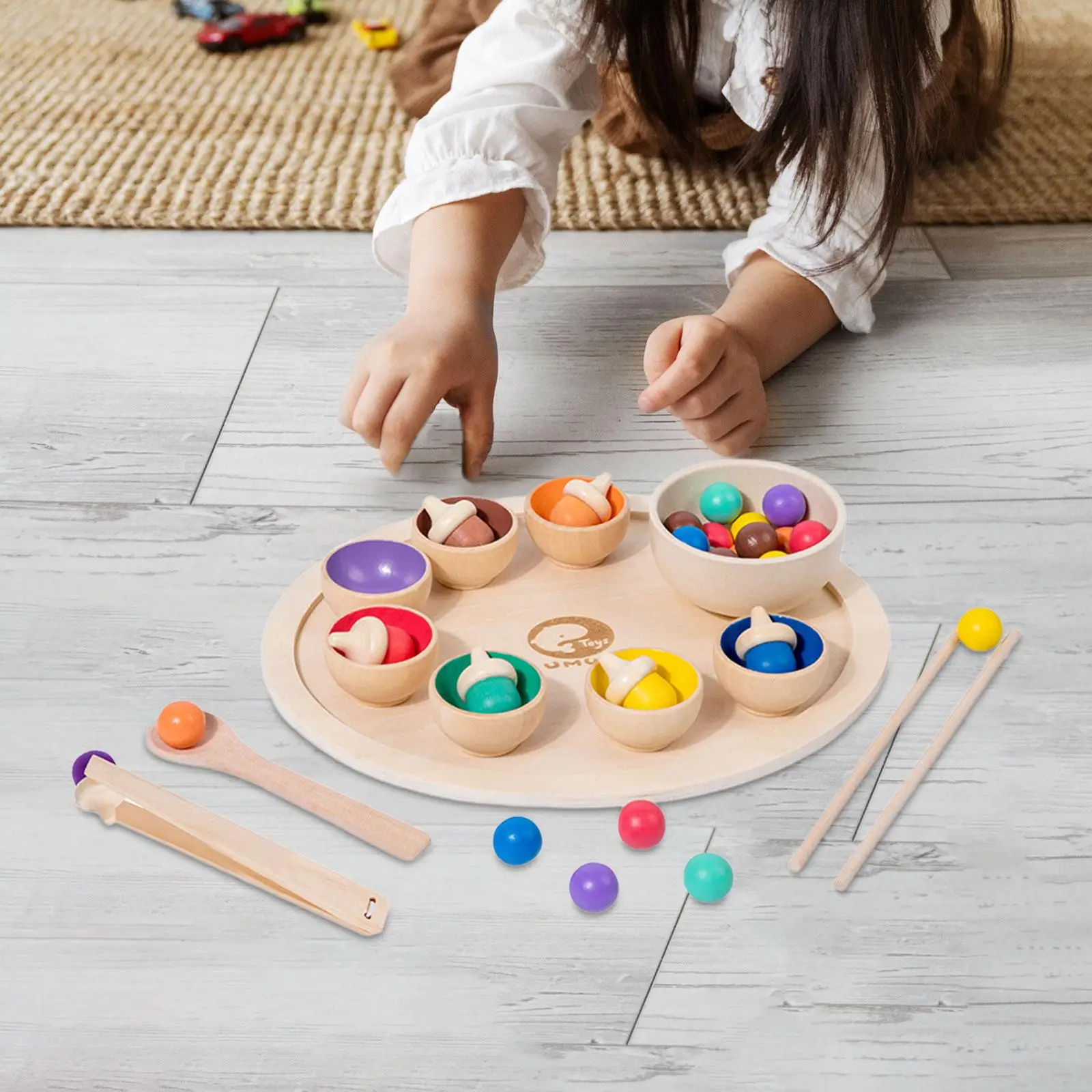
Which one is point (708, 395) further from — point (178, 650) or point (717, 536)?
point (178, 650)

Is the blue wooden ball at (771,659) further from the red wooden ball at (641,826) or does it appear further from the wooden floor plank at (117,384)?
the wooden floor plank at (117,384)

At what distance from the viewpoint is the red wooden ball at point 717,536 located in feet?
2.07

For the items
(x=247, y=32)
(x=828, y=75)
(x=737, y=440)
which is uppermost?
(x=828, y=75)

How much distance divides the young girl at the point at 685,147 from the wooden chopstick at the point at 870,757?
0.74 ft

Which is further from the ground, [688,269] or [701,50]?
[701,50]

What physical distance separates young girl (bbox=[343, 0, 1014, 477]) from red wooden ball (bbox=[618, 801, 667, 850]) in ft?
0.96

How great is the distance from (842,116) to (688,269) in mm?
301

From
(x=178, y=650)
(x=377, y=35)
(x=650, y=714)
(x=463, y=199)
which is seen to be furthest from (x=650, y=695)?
(x=377, y=35)

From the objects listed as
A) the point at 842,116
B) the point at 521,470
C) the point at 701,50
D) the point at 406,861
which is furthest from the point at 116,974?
the point at 701,50

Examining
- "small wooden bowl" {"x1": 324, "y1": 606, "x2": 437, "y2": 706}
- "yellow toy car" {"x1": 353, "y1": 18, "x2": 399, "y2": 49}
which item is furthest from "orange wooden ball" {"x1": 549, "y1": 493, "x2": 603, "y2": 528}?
"yellow toy car" {"x1": 353, "y1": 18, "x2": 399, "y2": 49}

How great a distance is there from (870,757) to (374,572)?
0.82ft

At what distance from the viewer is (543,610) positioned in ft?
2.06

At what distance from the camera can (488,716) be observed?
519 millimetres

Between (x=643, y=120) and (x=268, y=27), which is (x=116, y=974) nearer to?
(x=643, y=120)
